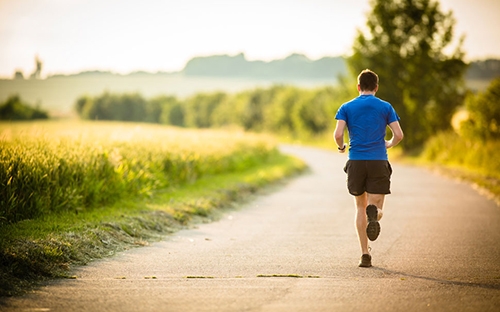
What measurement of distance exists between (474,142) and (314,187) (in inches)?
466

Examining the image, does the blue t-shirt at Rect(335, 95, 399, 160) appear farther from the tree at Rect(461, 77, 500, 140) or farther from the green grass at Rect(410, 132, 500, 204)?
the tree at Rect(461, 77, 500, 140)

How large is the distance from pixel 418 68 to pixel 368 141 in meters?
33.0

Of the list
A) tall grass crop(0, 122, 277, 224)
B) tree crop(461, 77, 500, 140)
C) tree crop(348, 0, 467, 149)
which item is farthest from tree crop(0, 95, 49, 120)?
tall grass crop(0, 122, 277, 224)

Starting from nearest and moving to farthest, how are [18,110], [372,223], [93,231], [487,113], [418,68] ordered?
[372,223]
[93,231]
[487,113]
[418,68]
[18,110]

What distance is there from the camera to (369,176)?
7.64m

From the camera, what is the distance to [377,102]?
7641 mm

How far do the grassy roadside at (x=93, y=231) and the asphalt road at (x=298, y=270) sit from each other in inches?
13.1

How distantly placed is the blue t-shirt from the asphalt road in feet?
4.84

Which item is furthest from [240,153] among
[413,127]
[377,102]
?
[377,102]

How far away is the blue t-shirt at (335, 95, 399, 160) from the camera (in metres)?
7.61

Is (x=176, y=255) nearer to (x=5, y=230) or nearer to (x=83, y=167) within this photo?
(x=5, y=230)

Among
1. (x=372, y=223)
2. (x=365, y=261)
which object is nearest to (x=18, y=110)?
(x=365, y=261)

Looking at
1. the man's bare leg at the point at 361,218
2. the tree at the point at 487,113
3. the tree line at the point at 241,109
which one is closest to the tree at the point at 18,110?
the tree line at the point at 241,109

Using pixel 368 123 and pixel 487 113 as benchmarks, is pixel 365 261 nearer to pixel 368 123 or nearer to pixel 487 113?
pixel 368 123
